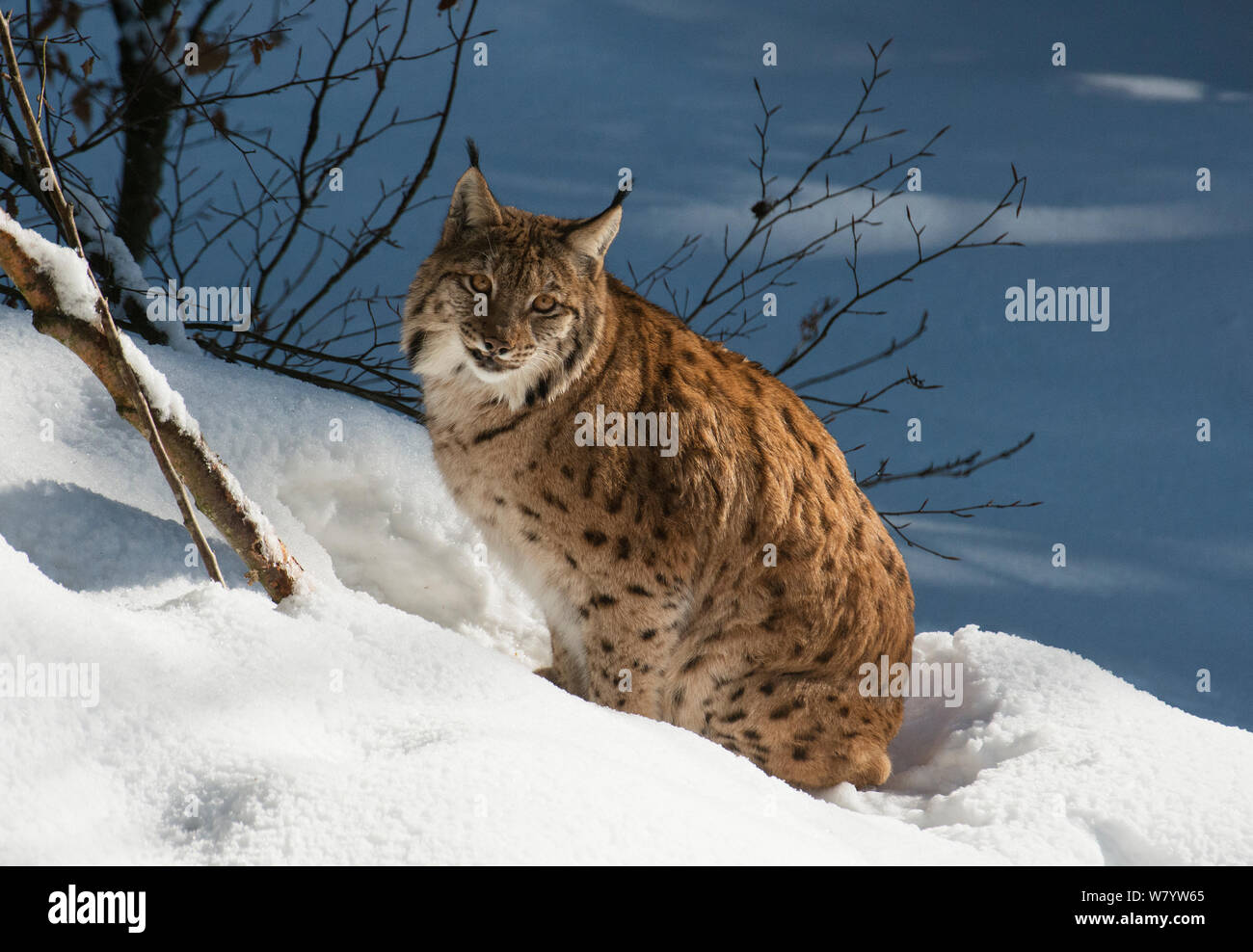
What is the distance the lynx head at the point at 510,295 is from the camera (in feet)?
11.5

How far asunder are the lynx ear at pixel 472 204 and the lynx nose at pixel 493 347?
0.43 m

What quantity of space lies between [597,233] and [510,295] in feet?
1.18

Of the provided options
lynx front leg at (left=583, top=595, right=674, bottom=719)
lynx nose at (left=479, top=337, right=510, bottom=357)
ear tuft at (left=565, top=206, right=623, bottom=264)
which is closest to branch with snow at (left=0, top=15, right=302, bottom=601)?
lynx nose at (left=479, top=337, right=510, bottom=357)

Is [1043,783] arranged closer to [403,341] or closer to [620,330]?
[620,330]

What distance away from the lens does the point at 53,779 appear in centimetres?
202

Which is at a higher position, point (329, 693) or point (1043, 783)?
point (329, 693)

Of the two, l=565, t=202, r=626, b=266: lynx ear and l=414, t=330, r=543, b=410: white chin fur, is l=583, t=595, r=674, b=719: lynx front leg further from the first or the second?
l=565, t=202, r=626, b=266: lynx ear

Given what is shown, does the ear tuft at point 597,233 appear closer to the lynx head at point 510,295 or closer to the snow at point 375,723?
the lynx head at point 510,295

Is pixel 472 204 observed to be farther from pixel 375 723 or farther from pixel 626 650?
pixel 375 723

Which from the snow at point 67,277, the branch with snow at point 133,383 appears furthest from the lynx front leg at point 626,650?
the snow at point 67,277

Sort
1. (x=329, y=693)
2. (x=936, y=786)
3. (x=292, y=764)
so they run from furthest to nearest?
(x=936, y=786), (x=329, y=693), (x=292, y=764)
